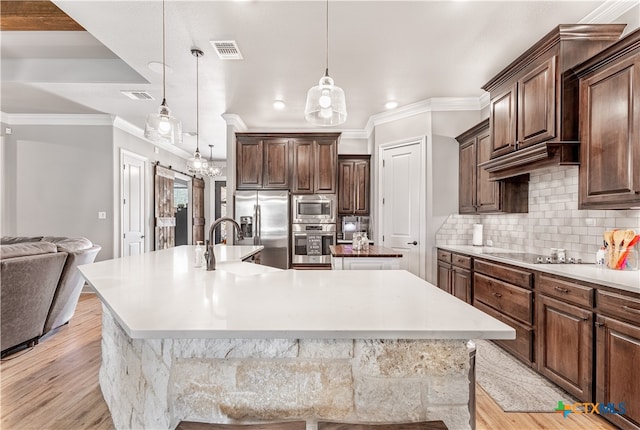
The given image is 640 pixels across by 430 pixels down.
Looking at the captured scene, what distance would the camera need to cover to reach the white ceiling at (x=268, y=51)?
2.36 metres

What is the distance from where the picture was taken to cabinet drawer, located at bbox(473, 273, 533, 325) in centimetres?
240

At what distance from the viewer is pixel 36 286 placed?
269 cm

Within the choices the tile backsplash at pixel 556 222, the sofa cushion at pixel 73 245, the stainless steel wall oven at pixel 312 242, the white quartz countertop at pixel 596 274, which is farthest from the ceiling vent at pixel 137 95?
the tile backsplash at pixel 556 222

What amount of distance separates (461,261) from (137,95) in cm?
458

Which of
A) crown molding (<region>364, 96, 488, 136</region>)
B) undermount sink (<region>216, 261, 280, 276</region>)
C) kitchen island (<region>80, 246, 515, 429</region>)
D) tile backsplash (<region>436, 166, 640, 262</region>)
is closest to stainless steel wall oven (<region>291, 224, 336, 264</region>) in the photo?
crown molding (<region>364, 96, 488, 136</region>)

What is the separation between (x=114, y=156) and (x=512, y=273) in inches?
225

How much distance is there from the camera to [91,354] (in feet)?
8.95

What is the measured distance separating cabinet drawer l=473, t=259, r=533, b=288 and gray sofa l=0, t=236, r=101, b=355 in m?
4.06

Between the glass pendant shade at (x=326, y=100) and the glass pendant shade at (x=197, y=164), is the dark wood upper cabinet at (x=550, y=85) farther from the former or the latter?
the glass pendant shade at (x=197, y=164)

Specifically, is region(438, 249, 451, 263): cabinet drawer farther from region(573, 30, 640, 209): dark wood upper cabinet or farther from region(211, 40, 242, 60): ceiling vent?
region(211, 40, 242, 60): ceiling vent

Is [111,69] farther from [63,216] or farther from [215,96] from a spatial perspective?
[63,216]

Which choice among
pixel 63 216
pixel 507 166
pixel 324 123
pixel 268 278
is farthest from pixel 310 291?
pixel 63 216

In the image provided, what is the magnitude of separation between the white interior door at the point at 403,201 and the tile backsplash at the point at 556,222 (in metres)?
0.94

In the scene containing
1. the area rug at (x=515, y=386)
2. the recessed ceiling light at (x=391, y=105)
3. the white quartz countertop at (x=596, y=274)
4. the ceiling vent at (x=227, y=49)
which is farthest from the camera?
the recessed ceiling light at (x=391, y=105)
